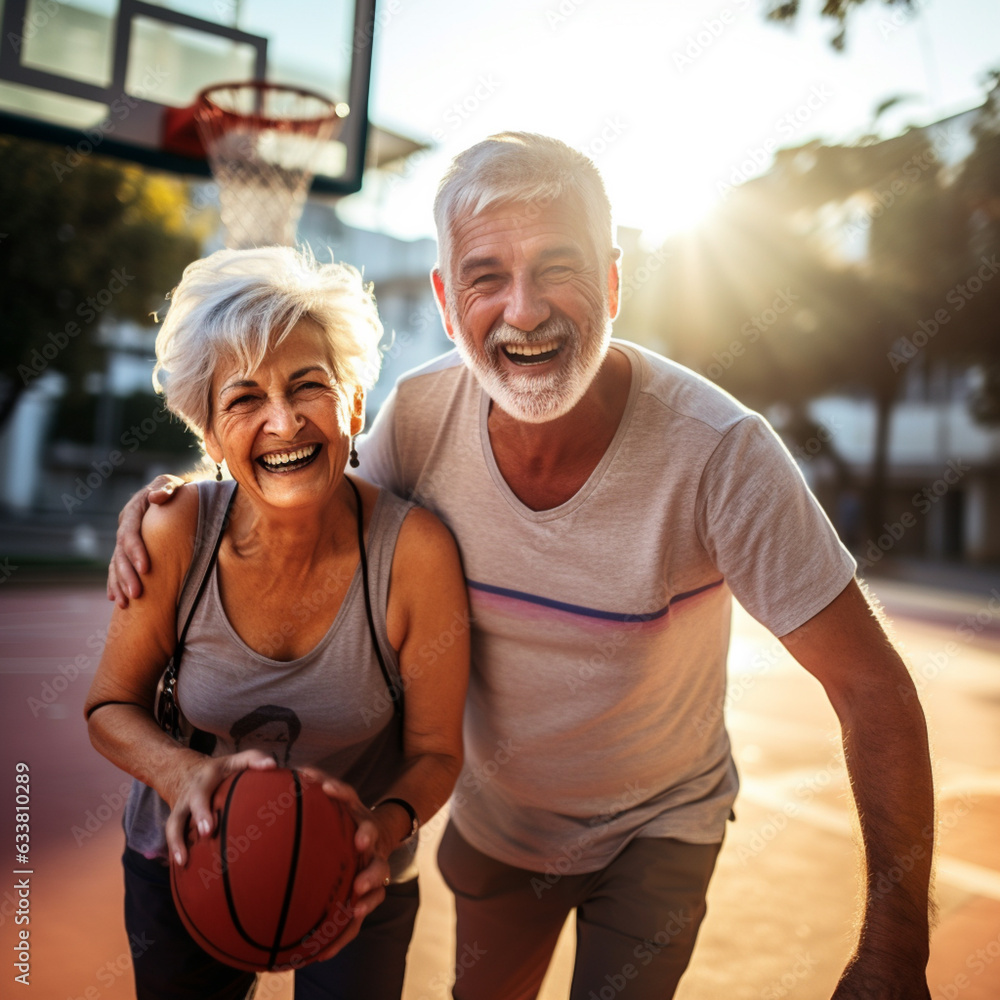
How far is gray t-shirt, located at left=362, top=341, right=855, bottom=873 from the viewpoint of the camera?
2109mm

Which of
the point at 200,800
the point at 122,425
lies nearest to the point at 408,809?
the point at 200,800

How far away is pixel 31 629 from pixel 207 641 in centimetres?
1094

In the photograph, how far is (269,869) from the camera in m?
1.85

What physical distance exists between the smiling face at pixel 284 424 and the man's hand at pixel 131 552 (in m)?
0.25

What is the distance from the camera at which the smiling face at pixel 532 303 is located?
2227mm

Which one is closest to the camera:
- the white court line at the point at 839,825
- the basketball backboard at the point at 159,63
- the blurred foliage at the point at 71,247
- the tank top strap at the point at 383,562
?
the tank top strap at the point at 383,562

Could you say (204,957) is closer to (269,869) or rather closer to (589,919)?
(269,869)

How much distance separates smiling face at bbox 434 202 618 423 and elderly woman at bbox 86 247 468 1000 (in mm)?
323

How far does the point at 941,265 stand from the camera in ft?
48.8

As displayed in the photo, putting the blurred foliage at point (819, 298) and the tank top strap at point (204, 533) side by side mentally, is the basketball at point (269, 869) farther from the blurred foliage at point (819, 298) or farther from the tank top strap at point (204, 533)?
the blurred foliage at point (819, 298)

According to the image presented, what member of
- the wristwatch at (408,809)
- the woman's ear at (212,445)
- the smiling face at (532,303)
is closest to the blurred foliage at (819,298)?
the smiling face at (532,303)

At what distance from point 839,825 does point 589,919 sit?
3604mm

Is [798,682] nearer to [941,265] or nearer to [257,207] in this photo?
[257,207]

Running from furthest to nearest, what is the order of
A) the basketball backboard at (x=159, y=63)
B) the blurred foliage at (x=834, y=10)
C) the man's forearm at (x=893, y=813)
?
the basketball backboard at (x=159, y=63)
the blurred foliage at (x=834, y=10)
the man's forearm at (x=893, y=813)
